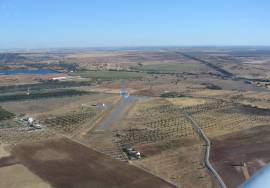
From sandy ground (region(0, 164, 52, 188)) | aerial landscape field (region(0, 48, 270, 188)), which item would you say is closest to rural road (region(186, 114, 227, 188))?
aerial landscape field (region(0, 48, 270, 188))

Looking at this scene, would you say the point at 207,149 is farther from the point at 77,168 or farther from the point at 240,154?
the point at 77,168

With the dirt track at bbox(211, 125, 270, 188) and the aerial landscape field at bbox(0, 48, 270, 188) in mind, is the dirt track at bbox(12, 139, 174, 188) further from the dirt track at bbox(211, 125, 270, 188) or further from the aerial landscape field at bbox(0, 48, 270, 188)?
the dirt track at bbox(211, 125, 270, 188)

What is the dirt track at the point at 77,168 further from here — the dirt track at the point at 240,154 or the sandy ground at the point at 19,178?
the dirt track at the point at 240,154

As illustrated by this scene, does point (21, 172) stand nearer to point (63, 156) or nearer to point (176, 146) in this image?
point (63, 156)

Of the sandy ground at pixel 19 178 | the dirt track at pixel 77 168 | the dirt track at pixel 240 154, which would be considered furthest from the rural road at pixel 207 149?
the sandy ground at pixel 19 178

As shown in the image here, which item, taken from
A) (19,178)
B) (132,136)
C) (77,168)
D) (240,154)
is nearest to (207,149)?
(240,154)
